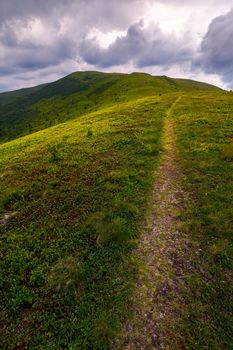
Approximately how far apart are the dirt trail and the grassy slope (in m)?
0.46

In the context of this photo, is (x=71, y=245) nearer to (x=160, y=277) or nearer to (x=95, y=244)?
(x=95, y=244)

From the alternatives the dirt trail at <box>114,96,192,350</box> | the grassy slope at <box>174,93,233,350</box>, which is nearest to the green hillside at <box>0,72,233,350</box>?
the grassy slope at <box>174,93,233,350</box>

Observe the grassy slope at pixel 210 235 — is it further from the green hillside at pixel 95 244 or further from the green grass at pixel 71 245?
the green grass at pixel 71 245

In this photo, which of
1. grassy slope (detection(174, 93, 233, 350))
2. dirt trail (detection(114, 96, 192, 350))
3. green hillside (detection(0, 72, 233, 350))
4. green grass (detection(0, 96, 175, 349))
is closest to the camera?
dirt trail (detection(114, 96, 192, 350))

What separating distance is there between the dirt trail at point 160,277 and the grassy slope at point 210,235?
0.46 metres

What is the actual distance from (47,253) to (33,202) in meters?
4.93

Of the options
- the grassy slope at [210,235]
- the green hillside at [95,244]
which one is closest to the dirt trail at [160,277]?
the green hillside at [95,244]

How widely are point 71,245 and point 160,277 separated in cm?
411

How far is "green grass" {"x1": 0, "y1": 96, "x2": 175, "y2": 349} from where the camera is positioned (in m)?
7.45

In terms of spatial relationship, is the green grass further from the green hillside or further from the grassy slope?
the grassy slope

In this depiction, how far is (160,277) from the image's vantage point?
28.7 ft

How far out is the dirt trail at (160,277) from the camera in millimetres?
6949

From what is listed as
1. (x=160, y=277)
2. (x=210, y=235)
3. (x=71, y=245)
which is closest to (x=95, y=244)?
(x=71, y=245)

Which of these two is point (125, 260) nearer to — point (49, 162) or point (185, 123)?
point (49, 162)
